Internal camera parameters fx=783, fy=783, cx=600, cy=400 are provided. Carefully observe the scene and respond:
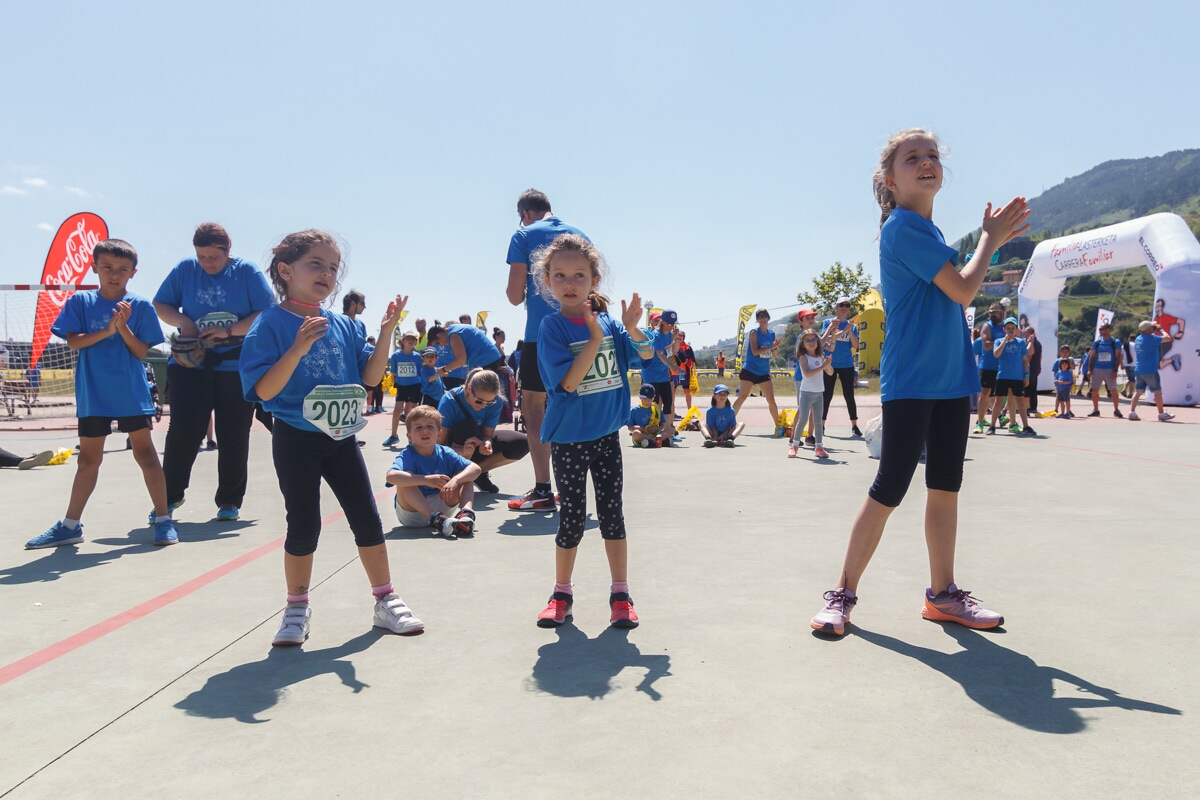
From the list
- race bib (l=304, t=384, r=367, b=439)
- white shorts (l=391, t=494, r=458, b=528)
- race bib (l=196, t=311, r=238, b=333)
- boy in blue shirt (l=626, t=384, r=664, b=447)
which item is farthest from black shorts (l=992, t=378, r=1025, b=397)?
race bib (l=304, t=384, r=367, b=439)

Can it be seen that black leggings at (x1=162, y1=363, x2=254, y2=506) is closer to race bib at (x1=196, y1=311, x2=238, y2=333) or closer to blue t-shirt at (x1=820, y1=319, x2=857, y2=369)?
race bib at (x1=196, y1=311, x2=238, y2=333)

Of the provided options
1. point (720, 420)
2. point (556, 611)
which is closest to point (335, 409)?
point (556, 611)

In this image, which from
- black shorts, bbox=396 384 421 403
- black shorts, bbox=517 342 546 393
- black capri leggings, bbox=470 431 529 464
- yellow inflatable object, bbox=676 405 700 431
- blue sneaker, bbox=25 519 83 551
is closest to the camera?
blue sneaker, bbox=25 519 83 551

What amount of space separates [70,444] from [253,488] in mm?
6474

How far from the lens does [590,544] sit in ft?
15.1

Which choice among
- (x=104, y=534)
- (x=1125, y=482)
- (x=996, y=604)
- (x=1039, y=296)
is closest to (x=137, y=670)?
(x=104, y=534)

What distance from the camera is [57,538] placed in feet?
15.3

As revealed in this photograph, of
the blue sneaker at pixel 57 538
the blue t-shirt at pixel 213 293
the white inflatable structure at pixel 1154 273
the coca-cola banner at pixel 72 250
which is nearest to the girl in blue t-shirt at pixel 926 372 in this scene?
the blue t-shirt at pixel 213 293

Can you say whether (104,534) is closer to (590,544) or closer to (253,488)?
(253,488)

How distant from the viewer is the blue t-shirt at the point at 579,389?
322 cm

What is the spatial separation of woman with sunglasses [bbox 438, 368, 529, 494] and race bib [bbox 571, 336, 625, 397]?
3.00m

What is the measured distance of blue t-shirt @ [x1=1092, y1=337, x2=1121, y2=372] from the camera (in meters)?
16.2

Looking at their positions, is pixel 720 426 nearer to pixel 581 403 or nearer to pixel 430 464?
pixel 430 464

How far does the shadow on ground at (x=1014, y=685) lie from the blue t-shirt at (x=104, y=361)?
440cm
